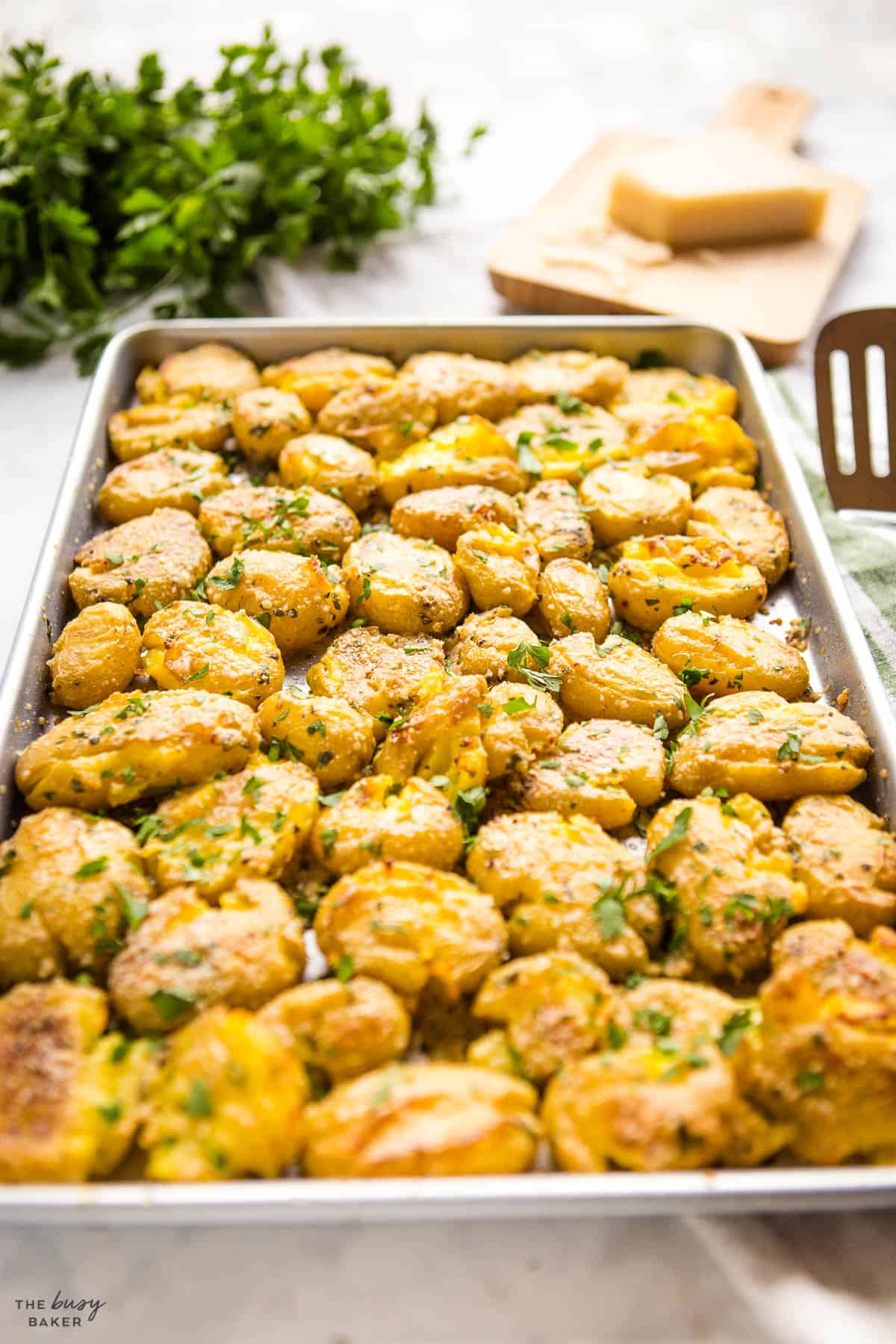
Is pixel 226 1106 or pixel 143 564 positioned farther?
pixel 143 564

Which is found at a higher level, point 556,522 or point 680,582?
point 556,522

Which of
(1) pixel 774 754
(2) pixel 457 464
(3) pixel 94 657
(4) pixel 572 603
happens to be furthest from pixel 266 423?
(1) pixel 774 754

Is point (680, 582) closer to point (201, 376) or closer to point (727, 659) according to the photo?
point (727, 659)

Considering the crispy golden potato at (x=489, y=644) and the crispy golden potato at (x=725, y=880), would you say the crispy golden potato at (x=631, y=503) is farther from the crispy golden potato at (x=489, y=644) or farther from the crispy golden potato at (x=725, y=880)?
the crispy golden potato at (x=725, y=880)

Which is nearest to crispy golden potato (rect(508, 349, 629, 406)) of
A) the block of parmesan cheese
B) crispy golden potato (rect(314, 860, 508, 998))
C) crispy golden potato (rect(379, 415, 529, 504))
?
crispy golden potato (rect(379, 415, 529, 504))

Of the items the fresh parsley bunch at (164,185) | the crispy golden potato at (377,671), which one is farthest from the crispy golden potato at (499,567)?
the fresh parsley bunch at (164,185)

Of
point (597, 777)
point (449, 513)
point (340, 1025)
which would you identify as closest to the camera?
point (340, 1025)

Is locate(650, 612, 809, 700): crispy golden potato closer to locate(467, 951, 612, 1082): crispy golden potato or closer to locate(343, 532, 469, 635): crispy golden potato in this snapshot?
locate(343, 532, 469, 635): crispy golden potato
